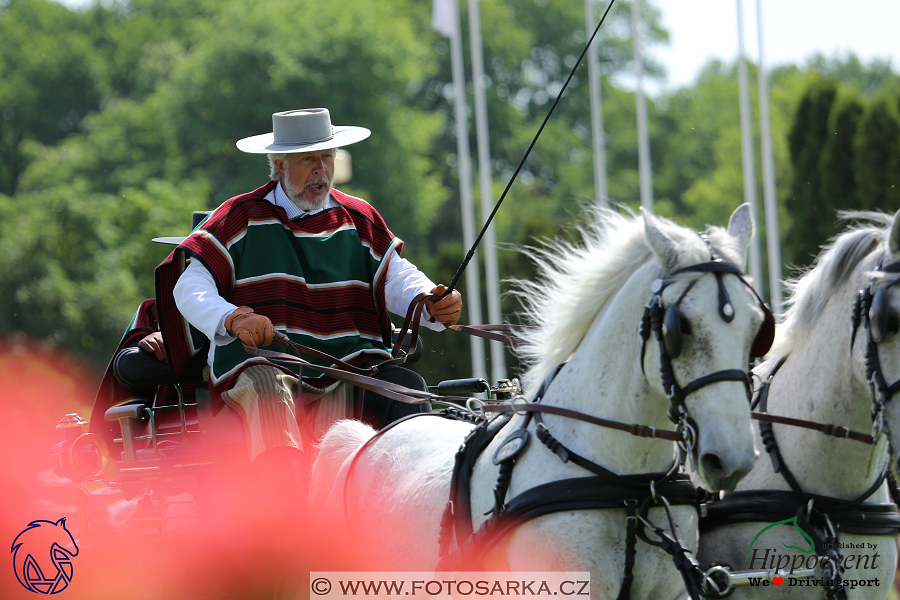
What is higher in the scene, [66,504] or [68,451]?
[68,451]

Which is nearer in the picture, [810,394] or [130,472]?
[810,394]

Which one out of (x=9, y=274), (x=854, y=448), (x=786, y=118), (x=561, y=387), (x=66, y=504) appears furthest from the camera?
Result: (x=786, y=118)

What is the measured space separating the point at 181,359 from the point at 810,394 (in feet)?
8.33

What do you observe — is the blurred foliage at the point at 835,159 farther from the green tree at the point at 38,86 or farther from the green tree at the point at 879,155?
the green tree at the point at 38,86

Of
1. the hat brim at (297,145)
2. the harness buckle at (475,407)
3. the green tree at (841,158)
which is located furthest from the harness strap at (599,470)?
the green tree at (841,158)

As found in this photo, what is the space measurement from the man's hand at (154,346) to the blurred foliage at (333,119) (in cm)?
919

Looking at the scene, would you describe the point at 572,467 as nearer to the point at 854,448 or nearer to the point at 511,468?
the point at 511,468

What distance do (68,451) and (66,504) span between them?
382 mm

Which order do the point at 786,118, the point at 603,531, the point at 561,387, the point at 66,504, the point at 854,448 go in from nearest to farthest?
Answer: the point at 603,531 < the point at 561,387 < the point at 854,448 < the point at 66,504 < the point at 786,118

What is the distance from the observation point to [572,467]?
8.99ft

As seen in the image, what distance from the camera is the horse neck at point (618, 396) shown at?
8.79 feet

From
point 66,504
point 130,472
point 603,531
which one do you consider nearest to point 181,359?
point 130,472

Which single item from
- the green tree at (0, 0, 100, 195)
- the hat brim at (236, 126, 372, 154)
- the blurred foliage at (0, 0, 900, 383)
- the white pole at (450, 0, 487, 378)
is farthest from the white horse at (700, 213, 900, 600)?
the green tree at (0, 0, 100, 195)

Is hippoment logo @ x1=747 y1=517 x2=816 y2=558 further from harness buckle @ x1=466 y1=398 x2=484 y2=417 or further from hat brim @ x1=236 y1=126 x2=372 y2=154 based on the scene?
hat brim @ x1=236 y1=126 x2=372 y2=154
